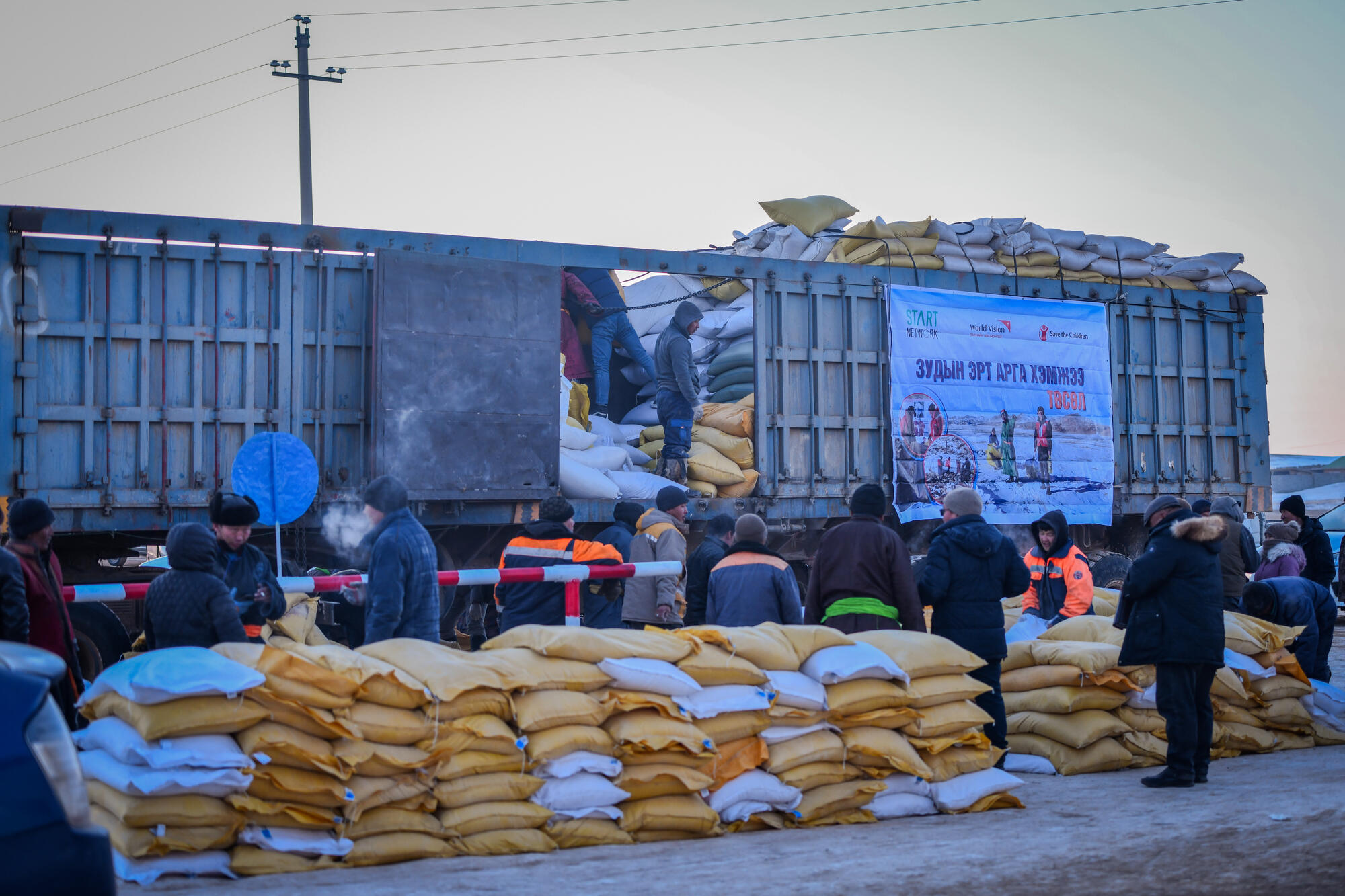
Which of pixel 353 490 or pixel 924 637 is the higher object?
pixel 353 490

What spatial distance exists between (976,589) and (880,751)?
1.21 meters

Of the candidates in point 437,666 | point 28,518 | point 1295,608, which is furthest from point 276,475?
point 1295,608

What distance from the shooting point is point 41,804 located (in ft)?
7.30

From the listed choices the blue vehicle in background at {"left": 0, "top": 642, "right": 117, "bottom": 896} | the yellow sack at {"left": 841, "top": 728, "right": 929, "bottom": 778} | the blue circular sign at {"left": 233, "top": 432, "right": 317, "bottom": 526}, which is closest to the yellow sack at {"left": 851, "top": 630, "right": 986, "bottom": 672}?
the yellow sack at {"left": 841, "top": 728, "right": 929, "bottom": 778}

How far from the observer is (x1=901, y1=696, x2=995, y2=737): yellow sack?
5191 mm

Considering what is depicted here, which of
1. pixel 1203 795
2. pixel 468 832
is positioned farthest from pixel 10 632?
pixel 1203 795

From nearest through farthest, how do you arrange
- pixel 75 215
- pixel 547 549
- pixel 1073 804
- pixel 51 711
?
pixel 51 711 → pixel 1073 804 → pixel 547 549 → pixel 75 215

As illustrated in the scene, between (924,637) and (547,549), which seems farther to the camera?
(547,549)

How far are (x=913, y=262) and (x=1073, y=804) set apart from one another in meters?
6.09

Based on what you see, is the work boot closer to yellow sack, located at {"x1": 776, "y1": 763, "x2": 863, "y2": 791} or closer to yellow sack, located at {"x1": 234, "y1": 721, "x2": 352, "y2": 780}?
yellow sack, located at {"x1": 776, "y1": 763, "x2": 863, "y2": 791}

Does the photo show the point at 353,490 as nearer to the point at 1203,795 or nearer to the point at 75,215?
the point at 75,215

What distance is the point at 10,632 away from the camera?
4387mm

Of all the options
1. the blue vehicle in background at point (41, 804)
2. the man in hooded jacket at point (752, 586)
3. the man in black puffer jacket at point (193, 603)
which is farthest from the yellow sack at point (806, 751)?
the blue vehicle in background at point (41, 804)

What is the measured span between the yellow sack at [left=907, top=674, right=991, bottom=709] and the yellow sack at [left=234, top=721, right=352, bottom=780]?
7.77 feet
